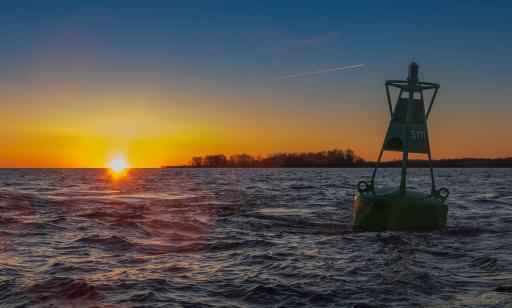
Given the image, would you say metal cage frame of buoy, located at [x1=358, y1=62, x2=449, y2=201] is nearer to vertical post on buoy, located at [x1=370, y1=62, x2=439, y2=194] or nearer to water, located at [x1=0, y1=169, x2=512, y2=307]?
vertical post on buoy, located at [x1=370, y1=62, x2=439, y2=194]

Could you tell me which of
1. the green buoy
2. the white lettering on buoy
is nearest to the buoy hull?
the green buoy

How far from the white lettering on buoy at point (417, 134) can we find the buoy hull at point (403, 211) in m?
1.80

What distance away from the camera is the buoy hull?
16.1 meters

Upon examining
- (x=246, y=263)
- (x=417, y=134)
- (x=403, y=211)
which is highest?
(x=417, y=134)

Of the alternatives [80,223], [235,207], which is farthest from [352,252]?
[235,207]

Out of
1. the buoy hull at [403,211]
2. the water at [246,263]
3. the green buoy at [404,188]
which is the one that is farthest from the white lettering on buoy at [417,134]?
the water at [246,263]

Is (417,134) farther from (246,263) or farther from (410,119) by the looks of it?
(246,263)

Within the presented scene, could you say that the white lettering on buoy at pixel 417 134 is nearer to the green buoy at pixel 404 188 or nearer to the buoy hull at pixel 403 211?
the green buoy at pixel 404 188

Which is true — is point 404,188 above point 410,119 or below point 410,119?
below

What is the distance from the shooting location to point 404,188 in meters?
16.3

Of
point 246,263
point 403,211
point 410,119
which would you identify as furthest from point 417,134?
point 246,263

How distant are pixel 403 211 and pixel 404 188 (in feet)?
2.45

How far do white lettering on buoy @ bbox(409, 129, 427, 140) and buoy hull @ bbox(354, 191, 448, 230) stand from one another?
1797 mm

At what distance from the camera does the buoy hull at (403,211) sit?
1606 centimetres
